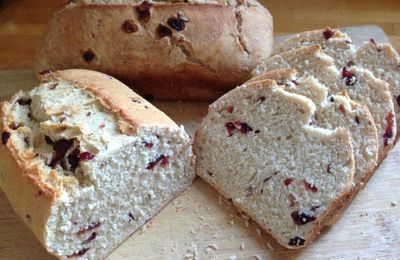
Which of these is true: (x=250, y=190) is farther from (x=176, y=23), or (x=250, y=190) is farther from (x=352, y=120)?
(x=176, y=23)

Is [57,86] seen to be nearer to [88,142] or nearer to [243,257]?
[88,142]

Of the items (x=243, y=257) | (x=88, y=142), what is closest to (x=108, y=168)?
(x=88, y=142)

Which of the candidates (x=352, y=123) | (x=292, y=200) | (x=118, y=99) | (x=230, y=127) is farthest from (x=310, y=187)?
(x=118, y=99)

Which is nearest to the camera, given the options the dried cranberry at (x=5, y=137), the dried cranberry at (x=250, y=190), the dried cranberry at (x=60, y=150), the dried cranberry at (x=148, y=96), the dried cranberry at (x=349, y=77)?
the dried cranberry at (x=60, y=150)

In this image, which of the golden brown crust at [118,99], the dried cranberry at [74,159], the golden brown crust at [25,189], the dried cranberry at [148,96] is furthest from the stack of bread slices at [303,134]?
the golden brown crust at [25,189]

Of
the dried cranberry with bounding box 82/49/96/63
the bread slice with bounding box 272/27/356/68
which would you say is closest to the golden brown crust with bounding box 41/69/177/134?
the dried cranberry with bounding box 82/49/96/63

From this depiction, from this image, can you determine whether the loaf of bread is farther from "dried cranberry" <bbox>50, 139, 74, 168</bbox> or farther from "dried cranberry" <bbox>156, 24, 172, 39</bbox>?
"dried cranberry" <bbox>50, 139, 74, 168</bbox>

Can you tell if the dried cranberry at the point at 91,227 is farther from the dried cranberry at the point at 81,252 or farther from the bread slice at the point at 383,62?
the bread slice at the point at 383,62
